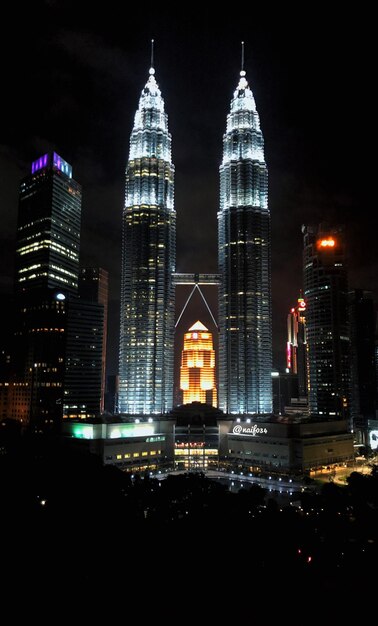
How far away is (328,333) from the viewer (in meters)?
172

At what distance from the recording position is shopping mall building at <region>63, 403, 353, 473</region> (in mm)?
107312

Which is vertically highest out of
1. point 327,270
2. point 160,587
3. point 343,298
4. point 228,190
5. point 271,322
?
point 228,190

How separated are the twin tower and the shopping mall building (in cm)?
2066

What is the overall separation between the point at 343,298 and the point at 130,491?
128 meters

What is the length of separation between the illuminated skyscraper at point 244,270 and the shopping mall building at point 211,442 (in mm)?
20751

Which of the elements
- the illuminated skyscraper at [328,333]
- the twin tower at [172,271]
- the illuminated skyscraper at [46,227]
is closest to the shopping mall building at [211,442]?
the twin tower at [172,271]

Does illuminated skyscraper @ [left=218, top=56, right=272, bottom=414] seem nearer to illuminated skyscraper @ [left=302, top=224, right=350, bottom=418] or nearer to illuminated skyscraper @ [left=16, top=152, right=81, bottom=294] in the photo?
illuminated skyscraper @ [left=302, top=224, right=350, bottom=418]

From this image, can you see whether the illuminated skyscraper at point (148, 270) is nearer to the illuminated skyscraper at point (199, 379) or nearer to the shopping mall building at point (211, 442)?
the shopping mall building at point (211, 442)

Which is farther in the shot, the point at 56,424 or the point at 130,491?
the point at 56,424

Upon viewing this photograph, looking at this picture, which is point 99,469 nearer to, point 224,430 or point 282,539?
point 282,539

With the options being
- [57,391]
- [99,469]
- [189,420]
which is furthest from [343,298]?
[99,469]

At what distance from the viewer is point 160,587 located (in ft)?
132

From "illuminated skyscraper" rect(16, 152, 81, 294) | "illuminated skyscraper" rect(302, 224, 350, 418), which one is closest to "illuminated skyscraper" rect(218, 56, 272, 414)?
"illuminated skyscraper" rect(302, 224, 350, 418)

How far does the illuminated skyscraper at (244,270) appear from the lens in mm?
148000
